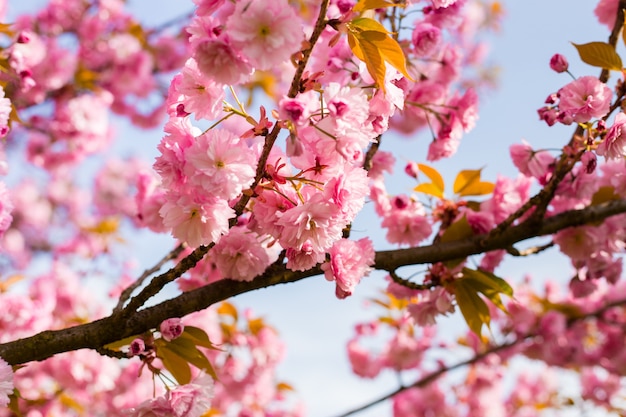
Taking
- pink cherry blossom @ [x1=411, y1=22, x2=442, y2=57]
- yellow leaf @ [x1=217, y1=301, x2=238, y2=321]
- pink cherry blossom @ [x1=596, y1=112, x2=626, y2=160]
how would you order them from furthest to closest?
yellow leaf @ [x1=217, y1=301, x2=238, y2=321], pink cherry blossom @ [x1=411, y1=22, x2=442, y2=57], pink cherry blossom @ [x1=596, y1=112, x2=626, y2=160]

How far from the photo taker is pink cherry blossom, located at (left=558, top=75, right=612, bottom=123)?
5.42ft

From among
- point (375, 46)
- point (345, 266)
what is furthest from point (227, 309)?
point (375, 46)

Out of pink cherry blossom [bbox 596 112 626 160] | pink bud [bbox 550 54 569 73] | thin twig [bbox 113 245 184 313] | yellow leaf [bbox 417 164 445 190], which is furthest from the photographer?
yellow leaf [bbox 417 164 445 190]

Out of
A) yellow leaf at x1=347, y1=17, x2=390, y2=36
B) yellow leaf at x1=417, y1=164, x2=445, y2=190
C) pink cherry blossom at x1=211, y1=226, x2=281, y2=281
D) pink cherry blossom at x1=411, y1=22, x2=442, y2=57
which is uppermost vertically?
pink cherry blossom at x1=411, y1=22, x2=442, y2=57

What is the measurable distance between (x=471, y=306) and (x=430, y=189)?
45 cm

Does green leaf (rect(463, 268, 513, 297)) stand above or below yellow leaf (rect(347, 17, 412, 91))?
below

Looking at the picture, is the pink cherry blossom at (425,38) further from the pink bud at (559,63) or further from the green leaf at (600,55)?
the green leaf at (600,55)

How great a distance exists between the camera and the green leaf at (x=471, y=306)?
6.38 ft

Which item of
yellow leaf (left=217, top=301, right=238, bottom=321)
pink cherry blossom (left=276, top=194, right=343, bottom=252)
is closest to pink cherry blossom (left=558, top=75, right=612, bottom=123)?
pink cherry blossom (left=276, top=194, right=343, bottom=252)

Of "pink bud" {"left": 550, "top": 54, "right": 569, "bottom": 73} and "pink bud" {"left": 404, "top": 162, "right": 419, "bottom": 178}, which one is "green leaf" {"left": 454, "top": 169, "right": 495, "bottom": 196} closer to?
"pink bud" {"left": 404, "top": 162, "right": 419, "bottom": 178}

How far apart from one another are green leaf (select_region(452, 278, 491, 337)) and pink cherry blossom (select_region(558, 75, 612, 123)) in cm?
62

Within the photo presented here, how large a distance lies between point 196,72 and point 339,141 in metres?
0.34

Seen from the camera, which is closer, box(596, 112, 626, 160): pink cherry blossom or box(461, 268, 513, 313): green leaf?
box(596, 112, 626, 160): pink cherry blossom

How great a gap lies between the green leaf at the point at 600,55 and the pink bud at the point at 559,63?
173 millimetres
